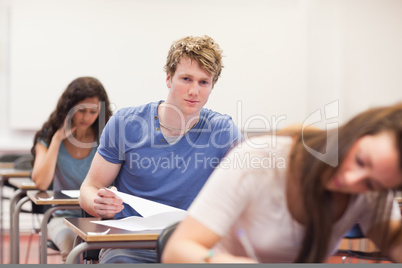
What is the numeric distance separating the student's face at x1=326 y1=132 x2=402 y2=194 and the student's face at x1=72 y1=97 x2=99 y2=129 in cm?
221

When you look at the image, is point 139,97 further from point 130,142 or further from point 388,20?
point 130,142

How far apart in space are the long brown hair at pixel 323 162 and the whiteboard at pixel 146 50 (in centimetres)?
427

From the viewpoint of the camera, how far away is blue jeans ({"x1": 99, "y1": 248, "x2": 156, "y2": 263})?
5.59 ft

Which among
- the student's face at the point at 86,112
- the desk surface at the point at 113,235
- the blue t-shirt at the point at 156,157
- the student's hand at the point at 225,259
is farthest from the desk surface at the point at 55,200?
the student's hand at the point at 225,259

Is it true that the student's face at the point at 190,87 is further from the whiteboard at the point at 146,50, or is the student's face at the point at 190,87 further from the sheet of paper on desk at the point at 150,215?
the whiteboard at the point at 146,50

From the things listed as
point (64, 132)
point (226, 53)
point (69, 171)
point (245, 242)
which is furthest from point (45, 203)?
point (226, 53)

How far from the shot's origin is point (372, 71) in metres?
6.08

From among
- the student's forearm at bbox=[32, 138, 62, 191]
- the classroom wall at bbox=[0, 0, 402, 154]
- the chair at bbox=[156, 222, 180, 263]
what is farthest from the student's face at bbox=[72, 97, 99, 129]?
the classroom wall at bbox=[0, 0, 402, 154]

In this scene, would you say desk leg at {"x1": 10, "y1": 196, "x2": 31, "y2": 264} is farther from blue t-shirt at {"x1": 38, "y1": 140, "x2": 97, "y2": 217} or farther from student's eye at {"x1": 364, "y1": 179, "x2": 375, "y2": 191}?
student's eye at {"x1": 364, "y1": 179, "x2": 375, "y2": 191}

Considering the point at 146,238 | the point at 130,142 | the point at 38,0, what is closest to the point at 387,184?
the point at 146,238

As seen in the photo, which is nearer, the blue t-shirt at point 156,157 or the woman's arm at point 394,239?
the woman's arm at point 394,239

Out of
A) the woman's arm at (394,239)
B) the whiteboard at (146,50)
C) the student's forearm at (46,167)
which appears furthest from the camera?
the whiteboard at (146,50)

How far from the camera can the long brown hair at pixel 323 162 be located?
2.90 feet

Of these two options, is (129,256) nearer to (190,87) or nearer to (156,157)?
(156,157)
